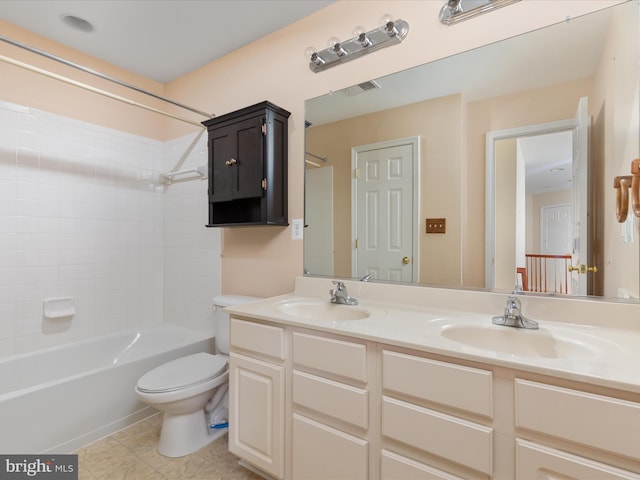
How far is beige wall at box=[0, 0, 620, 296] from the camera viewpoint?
1.41 m

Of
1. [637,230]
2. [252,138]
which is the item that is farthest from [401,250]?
[252,138]

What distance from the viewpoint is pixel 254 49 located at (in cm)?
216

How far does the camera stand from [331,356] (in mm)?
1187

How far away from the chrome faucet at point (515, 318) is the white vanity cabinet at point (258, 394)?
0.86 metres

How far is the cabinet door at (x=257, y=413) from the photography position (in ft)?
4.39

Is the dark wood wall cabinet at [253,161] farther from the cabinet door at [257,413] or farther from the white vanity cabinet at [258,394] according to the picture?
the cabinet door at [257,413]

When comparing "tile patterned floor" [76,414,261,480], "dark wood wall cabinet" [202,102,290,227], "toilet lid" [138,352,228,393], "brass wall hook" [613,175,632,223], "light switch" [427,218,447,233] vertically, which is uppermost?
"dark wood wall cabinet" [202,102,290,227]

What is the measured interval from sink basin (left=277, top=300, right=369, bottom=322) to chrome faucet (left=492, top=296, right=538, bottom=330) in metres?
0.60

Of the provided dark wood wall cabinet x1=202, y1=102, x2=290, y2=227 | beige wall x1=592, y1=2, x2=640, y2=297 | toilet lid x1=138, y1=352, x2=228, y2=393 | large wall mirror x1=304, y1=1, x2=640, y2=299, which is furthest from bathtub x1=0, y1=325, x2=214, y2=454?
beige wall x1=592, y1=2, x2=640, y2=297

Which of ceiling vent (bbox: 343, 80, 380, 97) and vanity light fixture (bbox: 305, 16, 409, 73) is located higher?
vanity light fixture (bbox: 305, 16, 409, 73)

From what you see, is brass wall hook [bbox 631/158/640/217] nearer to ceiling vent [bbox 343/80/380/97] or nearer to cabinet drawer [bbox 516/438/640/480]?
cabinet drawer [bbox 516/438/640/480]

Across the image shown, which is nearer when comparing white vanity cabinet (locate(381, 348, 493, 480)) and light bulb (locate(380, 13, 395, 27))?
white vanity cabinet (locate(381, 348, 493, 480))

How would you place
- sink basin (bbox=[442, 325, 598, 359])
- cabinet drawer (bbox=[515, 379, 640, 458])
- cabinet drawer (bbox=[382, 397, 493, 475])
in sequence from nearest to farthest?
1. cabinet drawer (bbox=[515, 379, 640, 458])
2. cabinet drawer (bbox=[382, 397, 493, 475])
3. sink basin (bbox=[442, 325, 598, 359])

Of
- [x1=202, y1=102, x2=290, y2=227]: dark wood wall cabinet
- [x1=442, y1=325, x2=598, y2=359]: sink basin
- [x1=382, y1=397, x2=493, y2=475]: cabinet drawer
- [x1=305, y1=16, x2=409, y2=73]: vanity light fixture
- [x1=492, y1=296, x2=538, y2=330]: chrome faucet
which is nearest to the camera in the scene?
[x1=382, y1=397, x2=493, y2=475]: cabinet drawer
